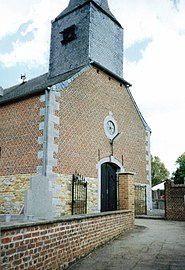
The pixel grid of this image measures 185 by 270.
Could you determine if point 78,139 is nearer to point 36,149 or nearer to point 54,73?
point 36,149

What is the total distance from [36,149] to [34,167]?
26.7 inches

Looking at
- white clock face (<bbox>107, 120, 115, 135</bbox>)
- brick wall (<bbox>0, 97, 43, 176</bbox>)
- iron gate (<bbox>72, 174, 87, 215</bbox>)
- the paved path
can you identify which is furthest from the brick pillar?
white clock face (<bbox>107, 120, 115, 135</bbox>)

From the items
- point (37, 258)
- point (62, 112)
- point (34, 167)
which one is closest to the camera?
point (37, 258)

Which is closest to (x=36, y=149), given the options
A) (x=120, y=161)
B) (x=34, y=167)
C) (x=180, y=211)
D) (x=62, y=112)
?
(x=34, y=167)

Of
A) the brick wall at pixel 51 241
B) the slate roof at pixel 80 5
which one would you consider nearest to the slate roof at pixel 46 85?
the slate roof at pixel 80 5

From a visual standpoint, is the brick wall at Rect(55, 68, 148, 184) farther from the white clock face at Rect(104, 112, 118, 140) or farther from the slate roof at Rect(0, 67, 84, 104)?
the slate roof at Rect(0, 67, 84, 104)

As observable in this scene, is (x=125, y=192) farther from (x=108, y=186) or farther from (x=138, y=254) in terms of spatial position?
(x=108, y=186)

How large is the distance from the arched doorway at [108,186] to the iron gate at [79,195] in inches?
55.3

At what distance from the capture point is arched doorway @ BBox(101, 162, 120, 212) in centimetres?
1284

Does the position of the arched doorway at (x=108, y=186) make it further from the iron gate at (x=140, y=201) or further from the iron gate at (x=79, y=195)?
the iron gate at (x=140, y=201)

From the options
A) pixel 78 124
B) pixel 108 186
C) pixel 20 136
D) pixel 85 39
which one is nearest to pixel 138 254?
pixel 78 124

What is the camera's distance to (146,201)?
15180 mm

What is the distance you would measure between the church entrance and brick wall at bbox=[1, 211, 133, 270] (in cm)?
558

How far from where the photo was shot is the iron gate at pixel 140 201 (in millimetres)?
14852
